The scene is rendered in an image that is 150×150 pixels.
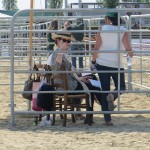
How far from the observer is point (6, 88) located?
12.7 m

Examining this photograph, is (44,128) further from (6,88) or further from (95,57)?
(6,88)

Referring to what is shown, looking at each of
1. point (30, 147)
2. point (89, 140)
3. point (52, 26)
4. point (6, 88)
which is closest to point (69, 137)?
point (89, 140)

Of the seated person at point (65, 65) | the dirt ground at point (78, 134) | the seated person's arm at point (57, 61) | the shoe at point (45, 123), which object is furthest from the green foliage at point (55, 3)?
the shoe at point (45, 123)

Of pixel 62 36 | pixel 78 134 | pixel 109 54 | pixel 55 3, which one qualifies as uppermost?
pixel 55 3

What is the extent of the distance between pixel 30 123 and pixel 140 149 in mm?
2272

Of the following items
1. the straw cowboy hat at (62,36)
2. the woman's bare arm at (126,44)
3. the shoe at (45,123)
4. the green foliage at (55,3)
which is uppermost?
the green foliage at (55,3)

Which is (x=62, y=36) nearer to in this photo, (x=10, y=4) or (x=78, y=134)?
(x=78, y=134)

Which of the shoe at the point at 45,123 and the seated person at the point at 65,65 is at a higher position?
the seated person at the point at 65,65

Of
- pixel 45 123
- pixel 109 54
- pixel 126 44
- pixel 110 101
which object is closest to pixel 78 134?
pixel 45 123

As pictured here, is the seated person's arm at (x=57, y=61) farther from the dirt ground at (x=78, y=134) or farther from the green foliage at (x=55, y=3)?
the green foliage at (x=55, y=3)

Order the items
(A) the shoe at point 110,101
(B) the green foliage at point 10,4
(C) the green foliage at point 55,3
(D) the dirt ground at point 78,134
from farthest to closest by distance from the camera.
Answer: (B) the green foliage at point 10,4
(C) the green foliage at point 55,3
(A) the shoe at point 110,101
(D) the dirt ground at point 78,134

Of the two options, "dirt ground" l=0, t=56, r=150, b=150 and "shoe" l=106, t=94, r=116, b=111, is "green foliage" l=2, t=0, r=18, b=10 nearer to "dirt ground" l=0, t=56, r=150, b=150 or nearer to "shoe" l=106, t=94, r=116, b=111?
"dirt ground" l=0, t=56, r=150, b=150

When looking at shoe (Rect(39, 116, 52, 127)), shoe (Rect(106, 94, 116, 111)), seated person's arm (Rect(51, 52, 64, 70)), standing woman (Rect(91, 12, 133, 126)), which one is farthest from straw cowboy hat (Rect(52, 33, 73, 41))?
shoe (Rect(39, 116, 52, 127))

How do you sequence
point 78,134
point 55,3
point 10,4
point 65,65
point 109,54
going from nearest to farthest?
point 78,134
point 65,65
point 109,54
point 55,3
point 10,4
